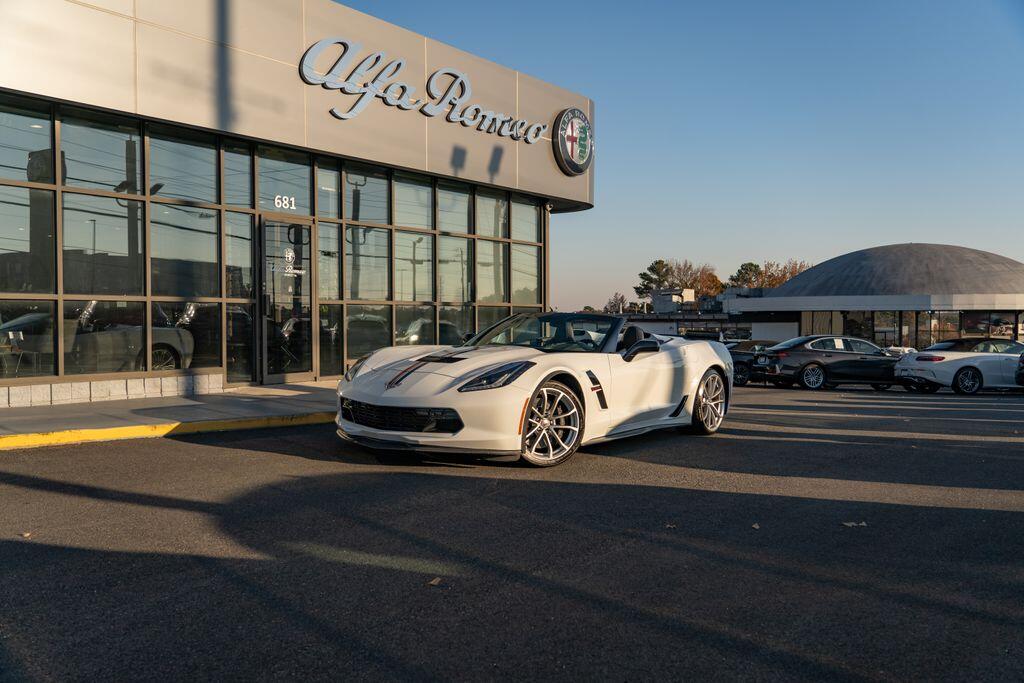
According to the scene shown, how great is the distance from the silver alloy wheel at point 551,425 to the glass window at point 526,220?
11.9 metres

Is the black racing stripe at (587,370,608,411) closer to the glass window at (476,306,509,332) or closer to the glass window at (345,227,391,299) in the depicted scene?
the glass window at (345,227,391,299)

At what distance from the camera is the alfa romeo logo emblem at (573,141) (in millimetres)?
18562

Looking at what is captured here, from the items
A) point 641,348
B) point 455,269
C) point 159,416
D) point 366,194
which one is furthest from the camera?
point 455,269

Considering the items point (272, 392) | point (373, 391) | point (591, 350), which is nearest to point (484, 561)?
point (373, 391)

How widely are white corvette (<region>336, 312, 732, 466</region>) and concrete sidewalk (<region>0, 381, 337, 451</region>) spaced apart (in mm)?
2419

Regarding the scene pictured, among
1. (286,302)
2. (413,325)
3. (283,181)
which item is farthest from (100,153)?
(413,325)

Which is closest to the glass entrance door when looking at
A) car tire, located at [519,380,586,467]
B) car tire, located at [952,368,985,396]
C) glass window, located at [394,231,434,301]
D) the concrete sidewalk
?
the concrete sidewalk

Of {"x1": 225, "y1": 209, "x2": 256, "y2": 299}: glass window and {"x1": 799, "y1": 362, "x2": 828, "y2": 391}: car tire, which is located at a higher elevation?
{"x1": 225, "y1": 209, "x2": 256, "y2": 299}: glass window

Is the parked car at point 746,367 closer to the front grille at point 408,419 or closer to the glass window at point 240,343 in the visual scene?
the glass window at point 240,343

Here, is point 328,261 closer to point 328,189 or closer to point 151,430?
point 328,189

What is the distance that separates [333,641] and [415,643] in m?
0.32

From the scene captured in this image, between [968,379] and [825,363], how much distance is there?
10.2 ft

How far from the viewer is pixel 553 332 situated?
788 cm

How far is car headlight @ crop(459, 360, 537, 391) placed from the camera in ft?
21.1
